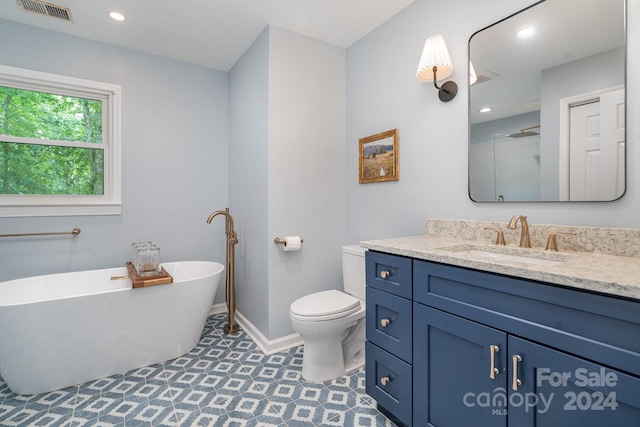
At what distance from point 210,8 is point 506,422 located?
282cm

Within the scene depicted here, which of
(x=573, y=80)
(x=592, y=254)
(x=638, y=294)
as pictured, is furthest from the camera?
(x=573, y=80)

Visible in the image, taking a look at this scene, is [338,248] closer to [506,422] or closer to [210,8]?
[506,422]

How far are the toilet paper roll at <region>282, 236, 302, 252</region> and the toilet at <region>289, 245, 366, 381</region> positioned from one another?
409mm

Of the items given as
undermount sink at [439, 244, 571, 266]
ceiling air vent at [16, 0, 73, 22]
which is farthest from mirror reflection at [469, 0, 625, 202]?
ceiling air vent at [16, 0, 73, 22]

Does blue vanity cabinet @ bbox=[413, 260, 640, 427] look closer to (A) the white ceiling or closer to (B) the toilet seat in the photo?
(B) the toilet seat

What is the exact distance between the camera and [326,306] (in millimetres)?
1960

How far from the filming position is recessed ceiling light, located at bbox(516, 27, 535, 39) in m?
1.51

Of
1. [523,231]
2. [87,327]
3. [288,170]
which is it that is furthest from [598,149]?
[87,327]

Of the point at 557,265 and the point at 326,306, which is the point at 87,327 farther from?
the point at 557,265

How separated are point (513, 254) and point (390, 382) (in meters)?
0.86

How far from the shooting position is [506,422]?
1.05 metres

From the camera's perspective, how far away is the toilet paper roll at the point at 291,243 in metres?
2.34

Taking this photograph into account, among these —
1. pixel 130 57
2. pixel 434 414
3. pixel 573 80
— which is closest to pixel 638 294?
pixel 434 414

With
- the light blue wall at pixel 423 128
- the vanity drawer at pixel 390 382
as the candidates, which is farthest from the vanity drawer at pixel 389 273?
the light blue wall at pixel 423 128
